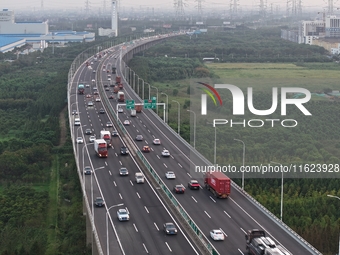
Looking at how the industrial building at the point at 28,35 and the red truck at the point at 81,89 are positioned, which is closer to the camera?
the red truck at the point at 81,89

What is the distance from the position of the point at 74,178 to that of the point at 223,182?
10121 mm

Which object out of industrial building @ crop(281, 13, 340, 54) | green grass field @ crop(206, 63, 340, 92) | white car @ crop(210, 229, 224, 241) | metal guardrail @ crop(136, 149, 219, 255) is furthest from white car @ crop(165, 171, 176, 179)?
industrial building @ crop(281, 13, 340, 54)

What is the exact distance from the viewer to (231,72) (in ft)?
266

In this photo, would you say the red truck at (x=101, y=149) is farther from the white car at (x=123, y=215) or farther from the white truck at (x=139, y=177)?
the white car at (x=123, y=215)

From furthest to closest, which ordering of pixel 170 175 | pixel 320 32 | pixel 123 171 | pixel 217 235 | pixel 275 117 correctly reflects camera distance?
pixel 320 32, pixel 275 117, pixel 123 171, pixel 170 175, pixel 217 235

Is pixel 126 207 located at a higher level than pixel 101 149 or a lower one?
lower

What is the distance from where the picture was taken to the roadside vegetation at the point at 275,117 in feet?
90.5

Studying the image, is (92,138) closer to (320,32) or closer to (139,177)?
(139,177)

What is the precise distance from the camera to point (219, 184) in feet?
84.4

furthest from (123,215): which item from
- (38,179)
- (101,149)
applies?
(38,179)

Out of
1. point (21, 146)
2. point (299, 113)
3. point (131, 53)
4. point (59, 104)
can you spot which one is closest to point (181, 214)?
point (21, 146)

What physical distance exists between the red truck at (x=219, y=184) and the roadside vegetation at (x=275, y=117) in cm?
250

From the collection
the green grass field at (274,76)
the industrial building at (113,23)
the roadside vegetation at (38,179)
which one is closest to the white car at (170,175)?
the roadside vegetation at (38,179)

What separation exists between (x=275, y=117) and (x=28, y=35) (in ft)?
297
